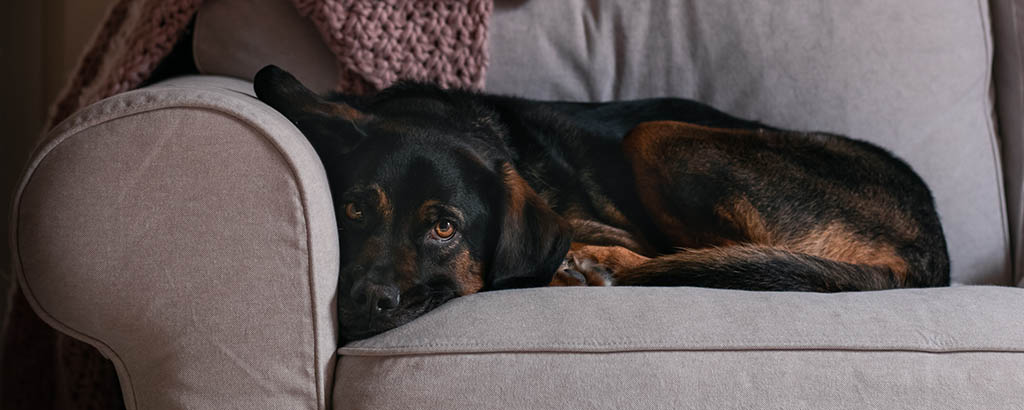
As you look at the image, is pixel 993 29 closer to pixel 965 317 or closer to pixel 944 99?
pixel 944 99

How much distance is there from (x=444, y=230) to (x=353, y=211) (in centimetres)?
14

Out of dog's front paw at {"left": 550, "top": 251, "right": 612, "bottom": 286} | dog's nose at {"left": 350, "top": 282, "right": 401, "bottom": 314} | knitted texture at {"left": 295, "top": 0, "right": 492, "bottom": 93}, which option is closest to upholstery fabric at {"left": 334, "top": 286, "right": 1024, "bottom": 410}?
dog's nose at {"left": 350, "top": 282, "right": 401, "bottom": 314}

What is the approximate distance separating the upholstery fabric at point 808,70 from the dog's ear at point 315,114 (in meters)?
0.64

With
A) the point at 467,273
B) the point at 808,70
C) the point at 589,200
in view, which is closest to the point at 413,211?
the point at 467,273

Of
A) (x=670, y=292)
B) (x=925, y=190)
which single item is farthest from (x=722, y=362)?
(x=925, y=190)

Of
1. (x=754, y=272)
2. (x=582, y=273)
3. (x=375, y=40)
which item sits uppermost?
(x=375, y=40)

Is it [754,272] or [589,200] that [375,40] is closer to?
Answer: [589,200]

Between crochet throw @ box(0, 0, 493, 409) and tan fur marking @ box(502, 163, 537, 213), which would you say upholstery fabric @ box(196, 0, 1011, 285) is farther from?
tan fur marking @ box(502, 163, 537, 213)

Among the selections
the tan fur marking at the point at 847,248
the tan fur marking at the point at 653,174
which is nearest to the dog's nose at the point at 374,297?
the tan fur marking at the point at 653,174

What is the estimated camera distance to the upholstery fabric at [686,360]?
3.17 feet

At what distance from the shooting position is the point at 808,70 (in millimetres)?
1843

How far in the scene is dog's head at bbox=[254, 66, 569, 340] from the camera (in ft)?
3.59

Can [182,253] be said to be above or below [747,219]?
above

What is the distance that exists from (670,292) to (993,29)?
4.81 feet
